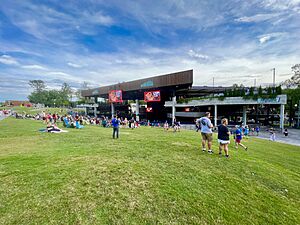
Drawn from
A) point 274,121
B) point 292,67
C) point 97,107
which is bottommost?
point 274,121

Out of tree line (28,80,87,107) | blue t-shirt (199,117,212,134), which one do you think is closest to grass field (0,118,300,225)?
blue t-shirt (199,117,212,134)

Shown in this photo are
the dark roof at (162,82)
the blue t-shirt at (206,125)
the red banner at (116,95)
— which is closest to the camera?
the blue t-shirt at (206,125)

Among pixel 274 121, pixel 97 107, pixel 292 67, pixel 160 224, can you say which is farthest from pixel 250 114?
pixel 97 107

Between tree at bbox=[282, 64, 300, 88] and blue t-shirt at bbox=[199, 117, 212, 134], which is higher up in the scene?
tree at bbox=[282, 64, 300, 88]

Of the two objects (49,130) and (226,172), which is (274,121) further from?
(49,130)

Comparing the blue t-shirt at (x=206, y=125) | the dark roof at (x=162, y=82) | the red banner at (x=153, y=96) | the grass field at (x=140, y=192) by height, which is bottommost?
the grass field at (x=140, y=192)

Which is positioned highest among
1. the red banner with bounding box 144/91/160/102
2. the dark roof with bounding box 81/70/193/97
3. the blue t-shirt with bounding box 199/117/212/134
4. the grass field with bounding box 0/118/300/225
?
the dark roof with bounding box 81/70/193/97

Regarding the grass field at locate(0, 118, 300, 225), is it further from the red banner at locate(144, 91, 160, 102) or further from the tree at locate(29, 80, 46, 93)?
the tree at locate(29, 80, 46, 93)

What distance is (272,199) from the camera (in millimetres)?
3488

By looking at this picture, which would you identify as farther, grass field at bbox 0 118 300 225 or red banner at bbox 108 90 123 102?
red banner at bbox 108 90 123 102

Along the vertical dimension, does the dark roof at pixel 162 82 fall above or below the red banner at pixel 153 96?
above

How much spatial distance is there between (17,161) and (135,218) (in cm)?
465

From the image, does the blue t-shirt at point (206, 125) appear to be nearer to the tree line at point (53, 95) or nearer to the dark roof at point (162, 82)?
the dark roof at point (162, 82)

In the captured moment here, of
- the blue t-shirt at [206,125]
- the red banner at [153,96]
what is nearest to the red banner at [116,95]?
the red banner at [153,96]
